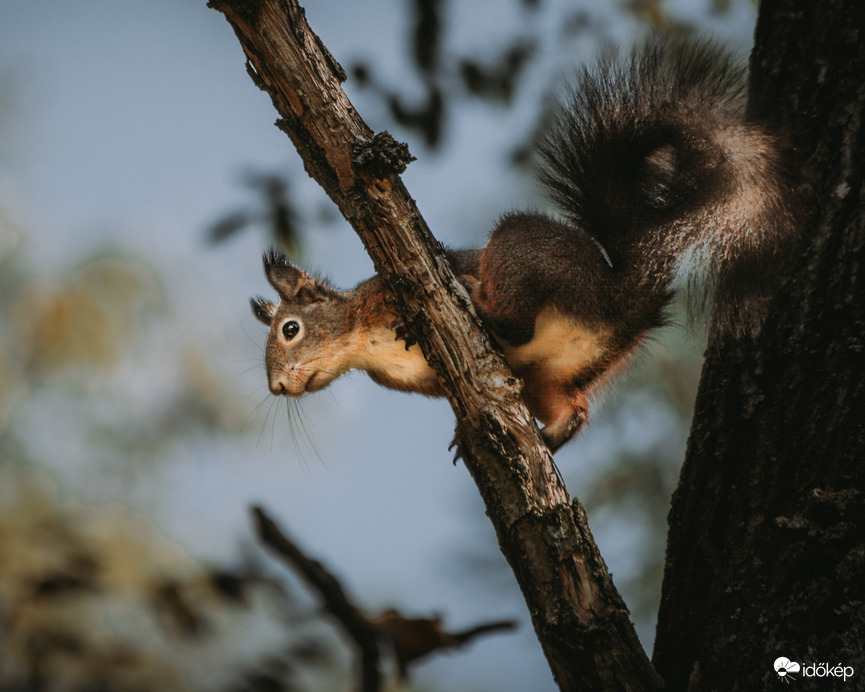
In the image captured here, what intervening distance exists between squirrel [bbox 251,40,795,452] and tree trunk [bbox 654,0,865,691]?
8 cm

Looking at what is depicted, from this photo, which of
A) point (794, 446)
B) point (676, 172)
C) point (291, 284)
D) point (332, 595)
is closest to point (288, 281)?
point (291, 284)

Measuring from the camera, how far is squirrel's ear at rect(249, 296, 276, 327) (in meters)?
2.62

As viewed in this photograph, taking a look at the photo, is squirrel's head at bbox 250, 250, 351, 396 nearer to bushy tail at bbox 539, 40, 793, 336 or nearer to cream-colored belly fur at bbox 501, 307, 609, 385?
cream-colored belly fur at bbox 501, 307, 609, 385

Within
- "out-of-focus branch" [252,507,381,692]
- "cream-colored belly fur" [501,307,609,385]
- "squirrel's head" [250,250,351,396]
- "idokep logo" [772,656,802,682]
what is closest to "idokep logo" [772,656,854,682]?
"idokep logo" [772,656,802,682]

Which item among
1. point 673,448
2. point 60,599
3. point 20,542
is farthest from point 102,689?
point 673,448

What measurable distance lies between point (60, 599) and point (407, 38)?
1734 mm

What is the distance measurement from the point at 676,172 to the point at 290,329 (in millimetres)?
1262

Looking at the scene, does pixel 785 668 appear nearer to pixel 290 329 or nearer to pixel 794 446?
pixel 794 446

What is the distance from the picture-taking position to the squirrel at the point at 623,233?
64.9 inches

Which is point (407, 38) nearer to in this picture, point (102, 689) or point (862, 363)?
point (862, 363)

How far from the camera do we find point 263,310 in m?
2.65

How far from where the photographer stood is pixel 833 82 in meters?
1.58

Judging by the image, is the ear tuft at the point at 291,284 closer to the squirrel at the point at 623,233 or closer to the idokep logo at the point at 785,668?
the squirrel at the point at 623,233

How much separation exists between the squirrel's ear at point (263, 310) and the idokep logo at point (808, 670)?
186cm
